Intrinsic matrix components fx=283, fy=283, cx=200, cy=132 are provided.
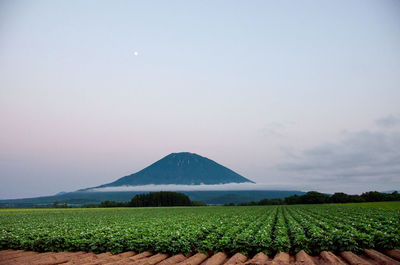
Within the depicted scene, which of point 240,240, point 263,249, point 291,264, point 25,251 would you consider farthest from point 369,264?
point 25,251

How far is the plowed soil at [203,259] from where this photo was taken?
9786 millimetres

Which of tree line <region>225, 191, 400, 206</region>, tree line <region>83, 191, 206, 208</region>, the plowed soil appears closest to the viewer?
the plowed soil

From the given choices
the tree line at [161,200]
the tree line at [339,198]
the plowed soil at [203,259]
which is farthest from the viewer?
the tree line at [161,200]

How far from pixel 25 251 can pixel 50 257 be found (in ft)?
9.86

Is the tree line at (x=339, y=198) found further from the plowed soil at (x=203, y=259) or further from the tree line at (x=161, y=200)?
the plowed soil at (x=203, y=259)

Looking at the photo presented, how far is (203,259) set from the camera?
1125 centimetres

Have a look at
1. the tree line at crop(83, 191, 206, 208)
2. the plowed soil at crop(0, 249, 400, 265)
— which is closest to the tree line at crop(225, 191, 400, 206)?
the tree line at crop(83, 191, 206, 208)

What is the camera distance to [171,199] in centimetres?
11506

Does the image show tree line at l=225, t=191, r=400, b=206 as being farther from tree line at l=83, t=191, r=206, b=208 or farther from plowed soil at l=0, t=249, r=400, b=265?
plowed soil at l=0, t=249, r=400, b=265

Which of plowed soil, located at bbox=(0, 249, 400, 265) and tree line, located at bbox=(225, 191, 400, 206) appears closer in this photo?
plowed soil, located at bbox=(0, 249, 400, 265)

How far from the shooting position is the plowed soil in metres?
9.79

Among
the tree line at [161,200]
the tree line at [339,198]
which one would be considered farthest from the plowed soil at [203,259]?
the tree line at [161,200]

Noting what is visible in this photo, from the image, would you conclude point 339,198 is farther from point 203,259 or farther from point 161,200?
point 203,259

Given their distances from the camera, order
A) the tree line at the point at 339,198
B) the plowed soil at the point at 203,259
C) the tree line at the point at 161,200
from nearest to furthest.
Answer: the plowed soil at the point at 203,259 → the tree line at the point at 339,198 → the tree line at the point at 161,200
